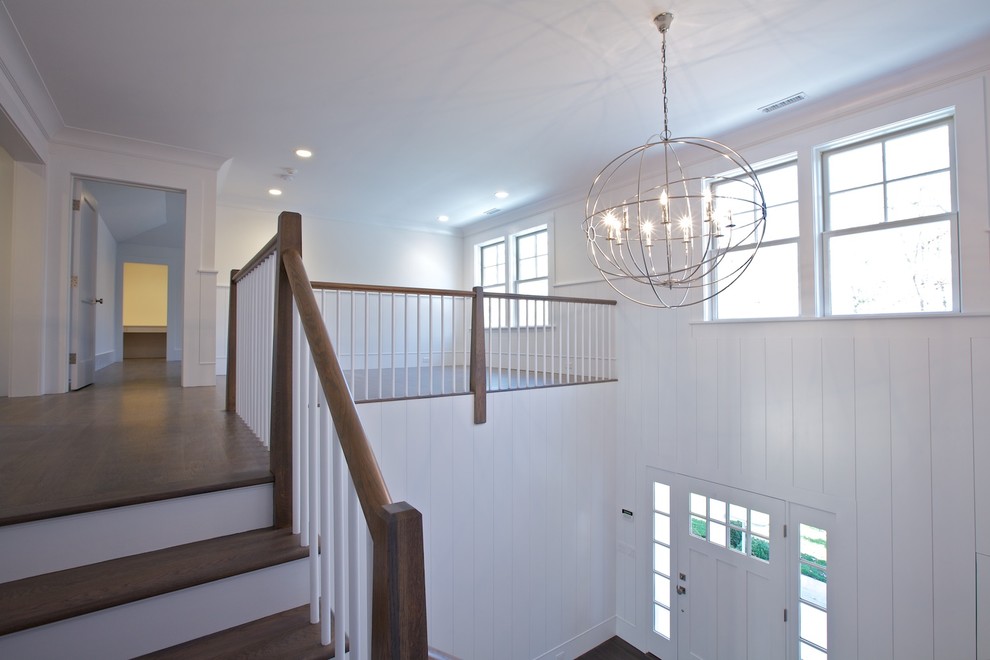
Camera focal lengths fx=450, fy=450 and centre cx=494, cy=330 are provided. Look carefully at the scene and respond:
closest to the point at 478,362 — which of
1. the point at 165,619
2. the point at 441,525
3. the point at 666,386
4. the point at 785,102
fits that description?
the point at 441,525

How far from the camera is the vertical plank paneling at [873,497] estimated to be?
10.4ft

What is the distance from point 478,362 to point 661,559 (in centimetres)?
290

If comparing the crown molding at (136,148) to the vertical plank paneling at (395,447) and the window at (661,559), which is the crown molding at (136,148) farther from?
the window at (661,559)

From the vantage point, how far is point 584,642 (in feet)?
15.3

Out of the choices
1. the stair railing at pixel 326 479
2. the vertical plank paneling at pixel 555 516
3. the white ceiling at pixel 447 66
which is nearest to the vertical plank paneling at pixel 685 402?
the vertical plank paneling at pixel 555 516

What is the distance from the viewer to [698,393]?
4.35m

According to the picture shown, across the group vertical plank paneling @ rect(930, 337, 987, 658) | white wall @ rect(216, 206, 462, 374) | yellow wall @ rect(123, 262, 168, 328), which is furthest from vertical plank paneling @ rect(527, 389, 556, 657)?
yellow wall @ rect(123, 262, 168, 328)

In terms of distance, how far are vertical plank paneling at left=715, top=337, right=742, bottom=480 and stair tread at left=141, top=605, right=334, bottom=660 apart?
383 cm

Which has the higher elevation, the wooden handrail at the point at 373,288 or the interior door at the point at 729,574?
the wooden handrail at the point at 373,288

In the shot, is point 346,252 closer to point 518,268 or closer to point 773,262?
point 518,268

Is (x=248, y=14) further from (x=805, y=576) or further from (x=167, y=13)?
(x=805, y=576)

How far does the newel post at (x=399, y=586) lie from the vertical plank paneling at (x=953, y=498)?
148 inches

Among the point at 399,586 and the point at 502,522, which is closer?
the point at 399,586

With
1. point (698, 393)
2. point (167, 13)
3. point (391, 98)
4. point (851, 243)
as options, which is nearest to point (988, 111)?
point (851, 243)
